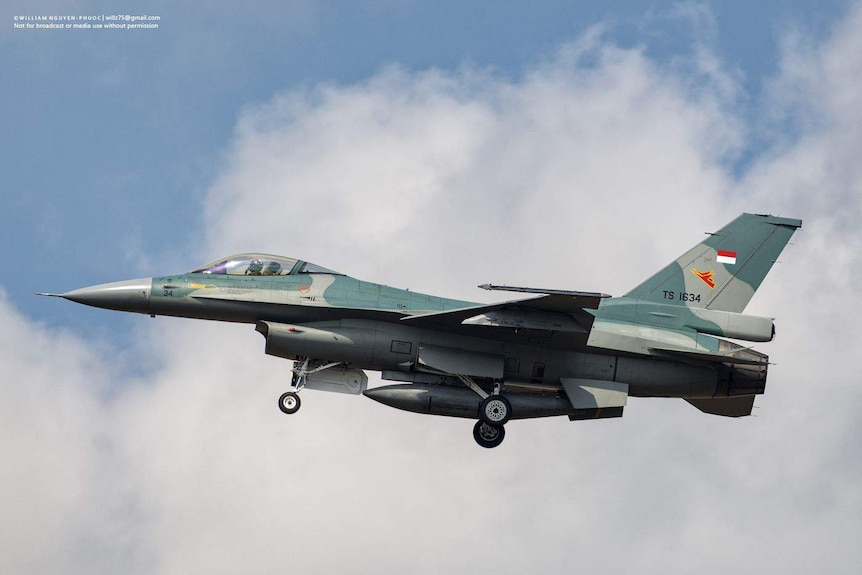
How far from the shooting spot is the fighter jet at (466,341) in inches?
1011

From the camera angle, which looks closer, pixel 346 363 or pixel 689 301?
pixel 346 363

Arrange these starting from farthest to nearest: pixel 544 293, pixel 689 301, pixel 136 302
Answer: pixel 689 301 < pixel 136 302 < pixel 544 293

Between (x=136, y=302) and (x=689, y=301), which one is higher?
(x=689, y=301)

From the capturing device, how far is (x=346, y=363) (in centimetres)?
2611

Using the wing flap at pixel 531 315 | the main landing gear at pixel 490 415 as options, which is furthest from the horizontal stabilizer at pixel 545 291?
the main landing gear at pixel 490 415

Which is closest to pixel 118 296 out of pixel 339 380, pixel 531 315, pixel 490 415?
pixel 339 380

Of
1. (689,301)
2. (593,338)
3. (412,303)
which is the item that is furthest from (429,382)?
(689,301)

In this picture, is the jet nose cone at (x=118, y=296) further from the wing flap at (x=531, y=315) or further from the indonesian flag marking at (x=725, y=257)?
the indonesian flag marking at (x=725, y=257)

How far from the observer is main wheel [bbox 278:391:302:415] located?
25578mm

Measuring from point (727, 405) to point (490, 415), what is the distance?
229 inches

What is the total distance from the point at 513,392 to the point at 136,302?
8.03 m

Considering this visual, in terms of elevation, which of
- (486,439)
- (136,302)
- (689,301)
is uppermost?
(689,301)

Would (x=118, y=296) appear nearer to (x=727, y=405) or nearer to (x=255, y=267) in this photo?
(x=255, y=267)

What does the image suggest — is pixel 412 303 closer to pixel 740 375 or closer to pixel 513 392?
pixel 513 392
